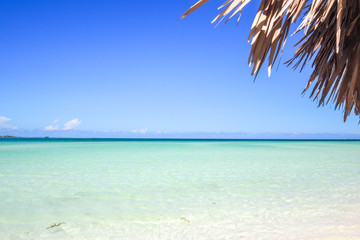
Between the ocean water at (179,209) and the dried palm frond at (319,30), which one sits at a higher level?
the dried palm frond at (319,30)

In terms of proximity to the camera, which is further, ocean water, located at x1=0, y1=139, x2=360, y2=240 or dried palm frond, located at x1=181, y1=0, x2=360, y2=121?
ocean water, located at x1=0, y1=139, x2=360, y2=240

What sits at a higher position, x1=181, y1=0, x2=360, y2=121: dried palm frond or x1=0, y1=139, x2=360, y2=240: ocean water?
x1=181, y1=0, x2=360, y2=121: dried palm frond

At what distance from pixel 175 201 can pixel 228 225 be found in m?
1.14

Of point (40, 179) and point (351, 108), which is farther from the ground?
point (351, 108)

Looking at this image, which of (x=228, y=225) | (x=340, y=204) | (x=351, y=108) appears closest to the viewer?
(x=351, y=108)

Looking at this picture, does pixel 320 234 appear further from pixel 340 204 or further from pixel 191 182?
pixel 191 182

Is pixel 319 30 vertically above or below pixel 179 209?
above

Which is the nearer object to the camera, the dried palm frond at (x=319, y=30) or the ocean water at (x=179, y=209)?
the dried palm frond at (x=319, y=30)

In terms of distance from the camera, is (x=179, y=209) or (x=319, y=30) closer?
(x=319, y=30)

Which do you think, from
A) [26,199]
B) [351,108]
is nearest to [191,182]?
[26,199]

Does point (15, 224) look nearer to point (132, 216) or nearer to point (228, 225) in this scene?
point (132, 216)

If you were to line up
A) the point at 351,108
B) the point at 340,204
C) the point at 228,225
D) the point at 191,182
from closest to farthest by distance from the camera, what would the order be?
1. the point at 351,108
2. the point at 228,225
3. the point at 340,204
4. the point at 191,182

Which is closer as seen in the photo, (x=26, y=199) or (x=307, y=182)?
(x=26, y=199)

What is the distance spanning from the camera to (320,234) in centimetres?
246
